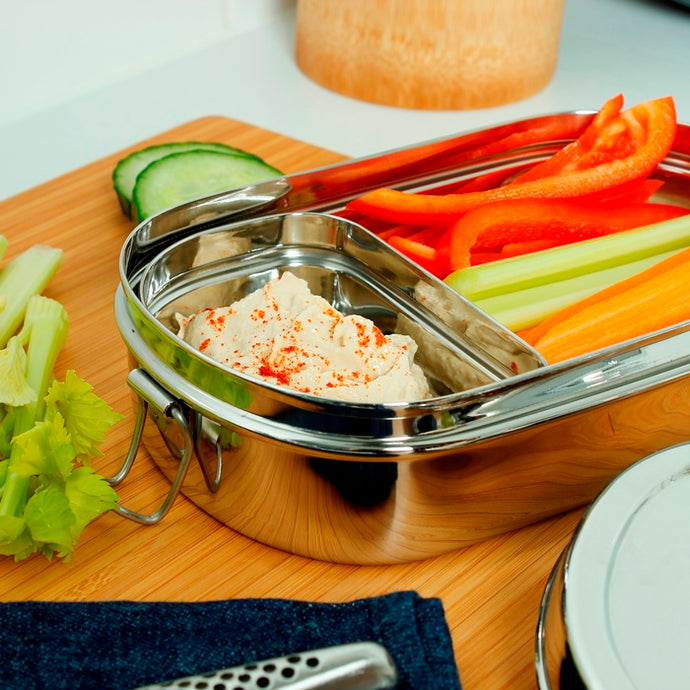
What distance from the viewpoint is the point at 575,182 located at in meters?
1.83

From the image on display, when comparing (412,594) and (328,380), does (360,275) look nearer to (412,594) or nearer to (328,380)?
(328,380)

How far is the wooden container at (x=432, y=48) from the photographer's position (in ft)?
8.56

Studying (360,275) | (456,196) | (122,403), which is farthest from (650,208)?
(122,403)

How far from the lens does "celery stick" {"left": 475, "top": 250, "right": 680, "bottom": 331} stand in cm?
164

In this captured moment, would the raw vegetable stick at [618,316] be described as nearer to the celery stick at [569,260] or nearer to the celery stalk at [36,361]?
the celery stick at [569,260]

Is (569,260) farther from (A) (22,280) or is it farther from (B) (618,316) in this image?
(A) (22,280)

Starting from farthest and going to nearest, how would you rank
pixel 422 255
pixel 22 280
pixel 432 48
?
pixel 432 48 < pixel 22 280 < pixel 422 255

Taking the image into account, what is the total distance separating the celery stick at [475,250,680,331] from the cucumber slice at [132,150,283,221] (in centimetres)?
67

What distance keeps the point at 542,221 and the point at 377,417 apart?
2.40 feet

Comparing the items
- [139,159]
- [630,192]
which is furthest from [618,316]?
[139,159]

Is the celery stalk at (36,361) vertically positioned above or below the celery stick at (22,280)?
above

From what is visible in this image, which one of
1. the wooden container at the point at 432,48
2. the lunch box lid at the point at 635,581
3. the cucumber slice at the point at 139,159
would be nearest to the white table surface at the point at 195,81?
the wooden container at the point at 432,48

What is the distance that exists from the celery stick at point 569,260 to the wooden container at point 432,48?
104 cm

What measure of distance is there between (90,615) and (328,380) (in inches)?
17.3
